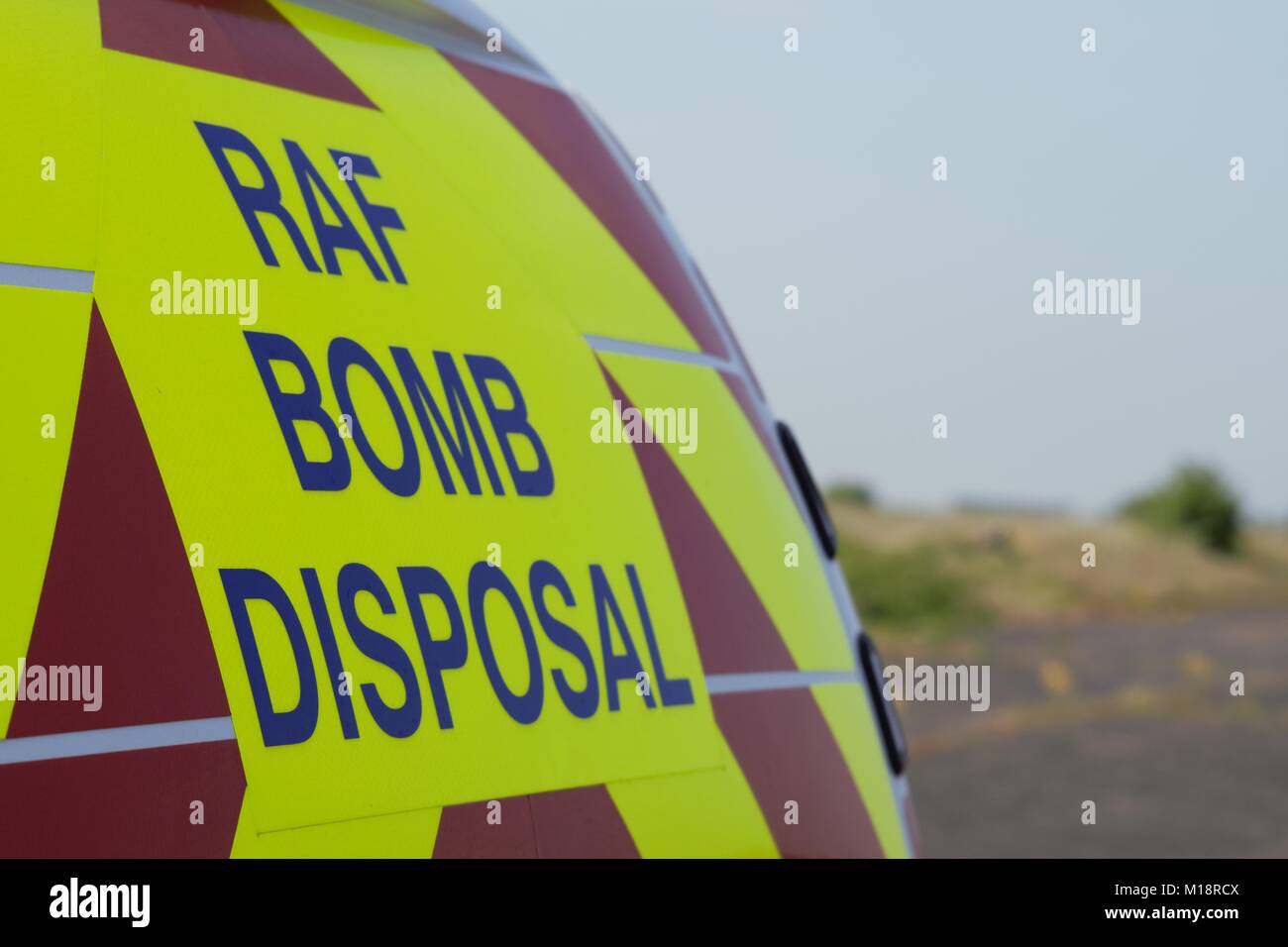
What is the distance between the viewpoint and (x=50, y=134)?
1.63 m

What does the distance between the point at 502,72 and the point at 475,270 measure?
18.2 inches

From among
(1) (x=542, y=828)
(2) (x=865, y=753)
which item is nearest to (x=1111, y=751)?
(2) (x=865, y=753)

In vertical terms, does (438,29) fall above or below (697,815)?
above

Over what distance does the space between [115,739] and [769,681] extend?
106 centimetres

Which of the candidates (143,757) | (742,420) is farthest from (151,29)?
(742,420)

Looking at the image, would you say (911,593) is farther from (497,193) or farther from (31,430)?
(31,430)

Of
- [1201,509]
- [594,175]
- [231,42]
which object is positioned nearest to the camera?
[231,42]

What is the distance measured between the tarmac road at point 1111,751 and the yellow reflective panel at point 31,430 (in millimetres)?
10711

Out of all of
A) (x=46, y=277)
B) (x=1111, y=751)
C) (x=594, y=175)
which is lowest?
(x=1111, y=751)

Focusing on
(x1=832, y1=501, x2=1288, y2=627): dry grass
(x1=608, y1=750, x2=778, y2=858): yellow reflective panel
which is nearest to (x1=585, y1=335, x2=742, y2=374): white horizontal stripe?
(x1=608, y1=750, x2=778, y2=858): yellow reflective panel

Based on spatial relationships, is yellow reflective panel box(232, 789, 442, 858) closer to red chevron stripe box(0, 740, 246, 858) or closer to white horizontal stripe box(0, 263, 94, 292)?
red chevron stripe box(0, 740, 246, 858)

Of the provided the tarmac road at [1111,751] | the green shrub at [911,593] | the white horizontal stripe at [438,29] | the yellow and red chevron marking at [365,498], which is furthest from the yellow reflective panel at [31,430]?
the green shrub at [911,593]

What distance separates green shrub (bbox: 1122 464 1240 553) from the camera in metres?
34.7

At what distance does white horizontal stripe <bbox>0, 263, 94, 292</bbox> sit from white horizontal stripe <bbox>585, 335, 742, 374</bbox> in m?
0.80
